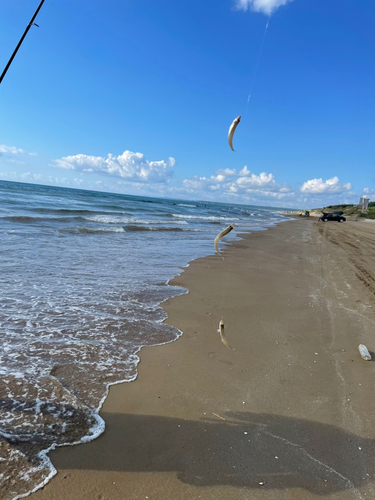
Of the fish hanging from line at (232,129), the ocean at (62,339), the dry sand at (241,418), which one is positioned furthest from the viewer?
the fish hanging from line at (232,129)

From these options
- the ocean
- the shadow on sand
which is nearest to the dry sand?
the shadow on sand

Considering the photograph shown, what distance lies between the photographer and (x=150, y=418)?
9.68 ft

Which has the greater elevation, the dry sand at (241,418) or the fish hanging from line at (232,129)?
the fish hanging from line at (232,129)

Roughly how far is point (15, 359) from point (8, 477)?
1.70 metres

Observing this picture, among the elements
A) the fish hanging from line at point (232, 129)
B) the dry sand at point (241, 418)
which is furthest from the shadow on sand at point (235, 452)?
the fish hanging from line at point (232, 129)

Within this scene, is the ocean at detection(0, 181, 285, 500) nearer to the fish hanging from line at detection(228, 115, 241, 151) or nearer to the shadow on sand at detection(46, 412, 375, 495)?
the shadow on sand at detection(46, 412, 375, 495)

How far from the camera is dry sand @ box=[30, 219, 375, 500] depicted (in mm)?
2314

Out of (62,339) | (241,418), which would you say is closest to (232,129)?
(241,418)

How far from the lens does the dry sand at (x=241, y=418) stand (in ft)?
7.59

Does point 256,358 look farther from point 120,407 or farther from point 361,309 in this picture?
point 361,309

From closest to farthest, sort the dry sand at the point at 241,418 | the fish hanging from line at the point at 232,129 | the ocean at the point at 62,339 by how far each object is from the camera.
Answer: the dry sand at the point at 241,418, the ocean at the point at 62,339, the fish hanging from line at the point at 232,129

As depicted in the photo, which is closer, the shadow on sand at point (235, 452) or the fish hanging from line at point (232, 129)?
the shadow on sand at point (235, 452)

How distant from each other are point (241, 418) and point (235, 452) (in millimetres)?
439

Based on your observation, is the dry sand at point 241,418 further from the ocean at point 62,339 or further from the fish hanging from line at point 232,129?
the fish hanging from line at point 232,129
